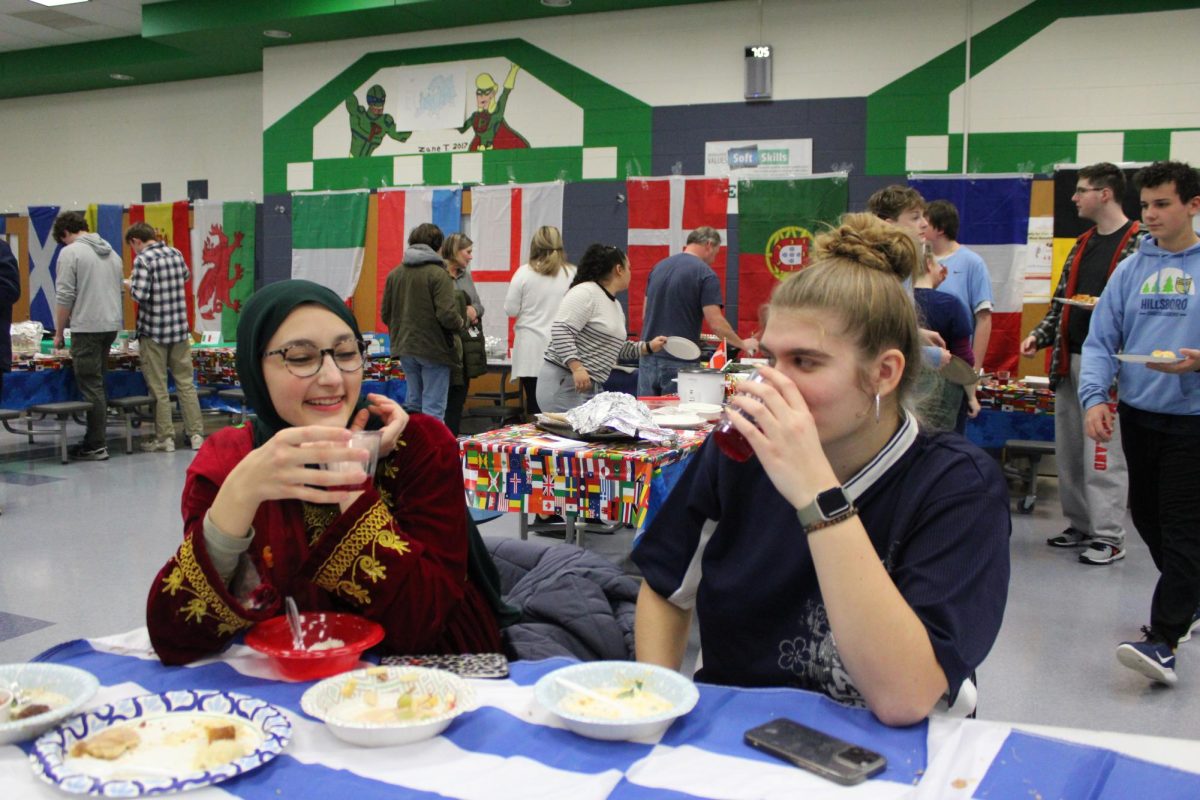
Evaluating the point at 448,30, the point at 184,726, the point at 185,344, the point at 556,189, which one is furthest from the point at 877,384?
the point at 448,30

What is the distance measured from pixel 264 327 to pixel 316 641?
1.63 ft

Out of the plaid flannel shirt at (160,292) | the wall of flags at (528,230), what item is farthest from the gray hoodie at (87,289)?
the wall of flags at (528,230)

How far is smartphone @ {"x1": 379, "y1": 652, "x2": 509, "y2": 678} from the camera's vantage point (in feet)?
Result: 4.23

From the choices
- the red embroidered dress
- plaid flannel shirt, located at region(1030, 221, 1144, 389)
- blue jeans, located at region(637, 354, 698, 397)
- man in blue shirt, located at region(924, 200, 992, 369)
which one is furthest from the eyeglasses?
plaid flannel shirt, located at region(1030, 221, 1144, 389)

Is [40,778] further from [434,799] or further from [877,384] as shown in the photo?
[877,384]

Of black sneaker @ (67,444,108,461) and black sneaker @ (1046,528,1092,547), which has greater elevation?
black sneaker @ (1046,528,1092,547)

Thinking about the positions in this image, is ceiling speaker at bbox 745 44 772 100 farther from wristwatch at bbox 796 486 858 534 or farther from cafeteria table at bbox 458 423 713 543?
wristwatch at bbox 796 486 858 534

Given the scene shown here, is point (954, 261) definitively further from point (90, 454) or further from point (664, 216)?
point (90, 454)

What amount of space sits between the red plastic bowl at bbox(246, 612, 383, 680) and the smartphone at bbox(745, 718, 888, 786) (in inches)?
21.9

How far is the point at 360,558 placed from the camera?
143cm

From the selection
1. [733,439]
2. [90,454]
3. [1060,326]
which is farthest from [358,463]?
[90,454]

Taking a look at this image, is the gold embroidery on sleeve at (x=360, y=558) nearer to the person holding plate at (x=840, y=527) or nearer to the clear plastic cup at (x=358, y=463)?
the clear plastic cup at (x=358, y=463)

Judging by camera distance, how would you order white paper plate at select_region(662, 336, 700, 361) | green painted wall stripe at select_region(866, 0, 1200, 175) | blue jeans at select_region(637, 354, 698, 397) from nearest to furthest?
white paper plate at select_region(662, 336, 700, 361) → blue jeans at select_region(637, 354, 698, 397) → green painted wall stripe at select_region(866, 0, 1200, 175)

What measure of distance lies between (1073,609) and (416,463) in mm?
3129
